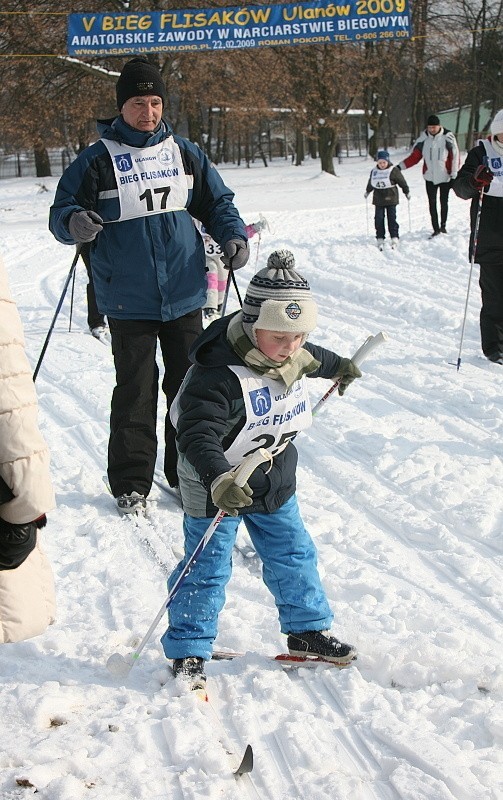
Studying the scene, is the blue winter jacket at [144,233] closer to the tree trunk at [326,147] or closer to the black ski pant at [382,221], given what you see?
the black ski pant at [382,221]

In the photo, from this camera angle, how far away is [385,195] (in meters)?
13.0

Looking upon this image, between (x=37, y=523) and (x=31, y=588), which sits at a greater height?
(x=37, y=523)

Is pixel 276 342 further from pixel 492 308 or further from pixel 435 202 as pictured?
pixel 435 202

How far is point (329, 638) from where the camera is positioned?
3133 mm

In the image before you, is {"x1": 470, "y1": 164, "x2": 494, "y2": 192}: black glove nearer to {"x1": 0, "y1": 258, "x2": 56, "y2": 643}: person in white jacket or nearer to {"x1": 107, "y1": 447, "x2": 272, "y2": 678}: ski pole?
{"x1": 107, "y1": 447, "x2": 272, "y2": 678}: ski pole

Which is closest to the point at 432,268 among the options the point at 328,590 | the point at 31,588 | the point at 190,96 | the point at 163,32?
the point at 328,590

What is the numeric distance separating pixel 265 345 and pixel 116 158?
1.69m

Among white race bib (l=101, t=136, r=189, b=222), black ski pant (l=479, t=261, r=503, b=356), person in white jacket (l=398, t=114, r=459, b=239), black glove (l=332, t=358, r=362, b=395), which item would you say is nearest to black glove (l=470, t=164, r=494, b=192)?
black ski pant (l=479, t=261, r=503, b=356)

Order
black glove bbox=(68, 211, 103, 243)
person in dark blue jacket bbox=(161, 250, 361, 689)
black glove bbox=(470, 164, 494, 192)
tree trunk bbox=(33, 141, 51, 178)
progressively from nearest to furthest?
person in dark blue jacket bbox=(161, 250, 361, 689)
black glove bbox=(68, 211, 103, 243)
black glove bbox=(470, 164, 494, 192)
tree trunk bbox=(33, 141, 51, 178)

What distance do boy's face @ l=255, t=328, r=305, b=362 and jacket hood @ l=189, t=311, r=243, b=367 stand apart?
0.32ft

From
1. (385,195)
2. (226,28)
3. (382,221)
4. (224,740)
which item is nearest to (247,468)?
(224,740)

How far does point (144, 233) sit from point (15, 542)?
2392mm

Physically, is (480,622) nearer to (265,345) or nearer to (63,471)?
(265,345)

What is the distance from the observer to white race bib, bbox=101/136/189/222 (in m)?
4.06
